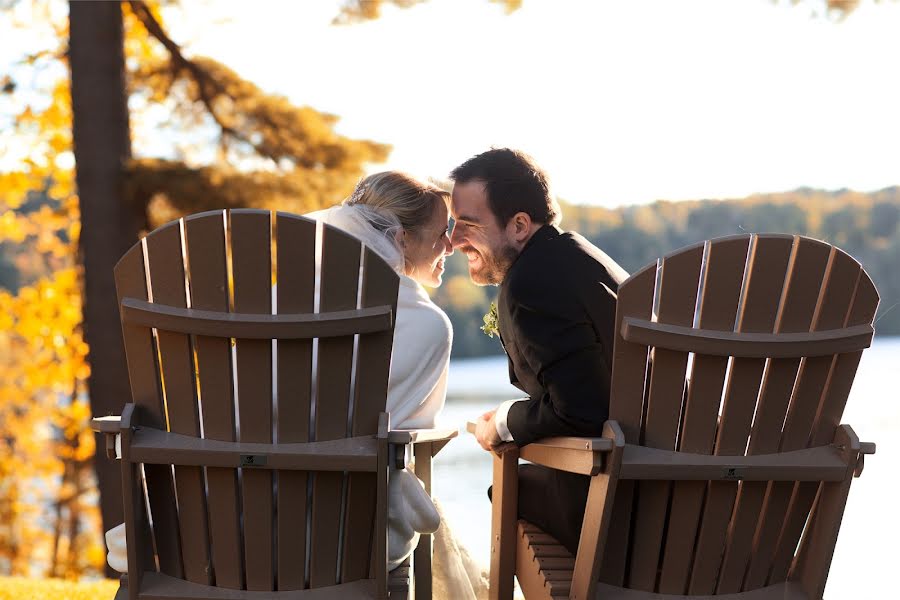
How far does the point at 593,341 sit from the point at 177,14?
214 inches

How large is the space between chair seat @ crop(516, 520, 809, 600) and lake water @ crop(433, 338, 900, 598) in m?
0.38

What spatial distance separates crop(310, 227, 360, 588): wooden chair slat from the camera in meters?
1.82

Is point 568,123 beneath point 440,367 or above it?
above

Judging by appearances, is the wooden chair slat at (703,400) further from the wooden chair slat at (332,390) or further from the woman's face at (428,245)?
the woman's face at (428,245)

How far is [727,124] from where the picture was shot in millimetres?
18953

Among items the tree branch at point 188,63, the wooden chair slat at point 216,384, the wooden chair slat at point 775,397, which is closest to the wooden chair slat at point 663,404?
the wooden chair slat at point 775,397

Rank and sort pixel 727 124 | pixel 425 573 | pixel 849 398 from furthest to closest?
pixel 727 124
pixel 425 573
pixel 849 398

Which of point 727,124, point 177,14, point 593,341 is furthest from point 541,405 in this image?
point 727,124

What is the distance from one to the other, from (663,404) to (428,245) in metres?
1.02

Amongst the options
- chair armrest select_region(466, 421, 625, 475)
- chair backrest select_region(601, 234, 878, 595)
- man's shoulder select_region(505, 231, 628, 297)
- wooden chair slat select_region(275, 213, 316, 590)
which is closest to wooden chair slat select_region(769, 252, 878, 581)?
chair backrest select_region(601, 234, 878, 595)

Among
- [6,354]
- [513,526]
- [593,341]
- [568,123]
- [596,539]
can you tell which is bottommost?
[6,354]

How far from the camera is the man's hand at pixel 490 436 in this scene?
7.85ft

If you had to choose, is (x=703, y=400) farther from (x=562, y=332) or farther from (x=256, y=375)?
(x=256, y=375)

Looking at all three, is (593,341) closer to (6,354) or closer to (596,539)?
(596,539)
